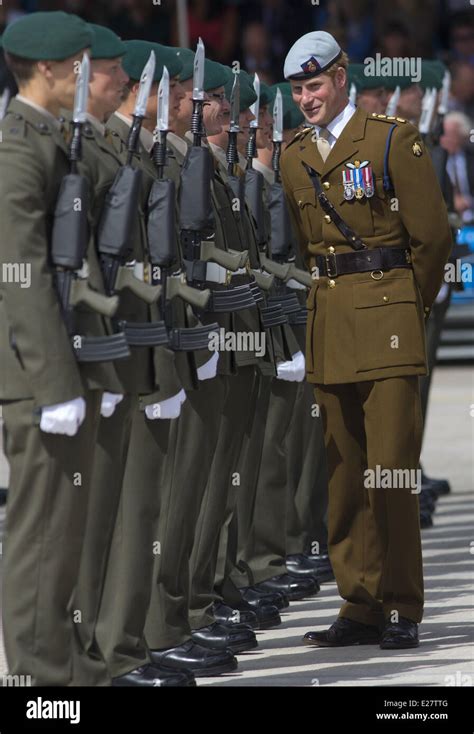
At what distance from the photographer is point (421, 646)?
6461 mm

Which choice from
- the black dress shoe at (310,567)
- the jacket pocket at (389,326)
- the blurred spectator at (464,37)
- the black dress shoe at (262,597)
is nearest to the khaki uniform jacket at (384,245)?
the jacket pocket at (389,326)

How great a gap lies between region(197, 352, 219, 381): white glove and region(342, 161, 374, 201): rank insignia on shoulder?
2.26 feet

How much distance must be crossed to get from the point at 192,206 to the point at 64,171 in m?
1.03

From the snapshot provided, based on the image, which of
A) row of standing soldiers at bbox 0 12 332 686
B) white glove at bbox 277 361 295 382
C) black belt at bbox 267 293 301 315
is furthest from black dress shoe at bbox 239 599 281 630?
black belt at bbox 267 293 301 315

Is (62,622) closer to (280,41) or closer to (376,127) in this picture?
(376,127)

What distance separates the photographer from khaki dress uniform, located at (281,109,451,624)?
6.27 metres

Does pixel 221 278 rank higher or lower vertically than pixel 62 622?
higher

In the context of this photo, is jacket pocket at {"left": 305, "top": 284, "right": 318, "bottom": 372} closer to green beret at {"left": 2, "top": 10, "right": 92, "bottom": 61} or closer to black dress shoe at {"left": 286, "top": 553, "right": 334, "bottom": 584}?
black dress shoe at {"left": 286, "top": 553, "right": 334, "bottom": 584}

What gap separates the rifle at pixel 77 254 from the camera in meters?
4.93

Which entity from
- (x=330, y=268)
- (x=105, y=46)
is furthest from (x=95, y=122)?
(x=330, y=268)

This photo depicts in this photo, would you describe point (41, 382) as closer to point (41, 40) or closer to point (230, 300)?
point (41, 40)
